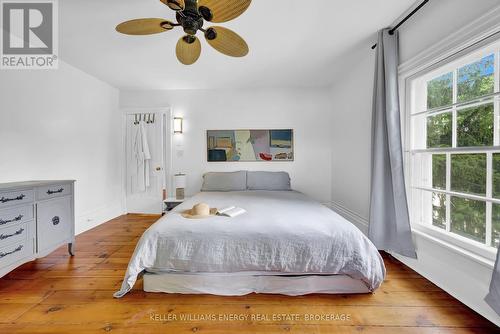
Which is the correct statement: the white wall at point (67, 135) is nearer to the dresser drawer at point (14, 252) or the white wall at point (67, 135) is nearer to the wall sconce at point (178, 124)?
the dresser drawer at point (14, 252)

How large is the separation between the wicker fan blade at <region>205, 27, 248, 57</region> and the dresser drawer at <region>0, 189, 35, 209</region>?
6.66 ft

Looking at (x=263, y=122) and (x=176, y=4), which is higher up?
(x=176, y=4)

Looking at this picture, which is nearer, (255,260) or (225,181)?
(255,260)

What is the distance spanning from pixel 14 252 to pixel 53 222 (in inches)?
15.3

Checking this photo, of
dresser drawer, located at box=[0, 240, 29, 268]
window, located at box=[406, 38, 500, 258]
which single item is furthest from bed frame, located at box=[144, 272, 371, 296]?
dresser drawer, located at box=[0, 240, 29, 268]

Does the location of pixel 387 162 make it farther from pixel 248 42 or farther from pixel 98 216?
pixel 98 216

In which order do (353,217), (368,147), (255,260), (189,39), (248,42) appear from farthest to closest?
(353,217), (368,147), (248,42), (189,39), (255,260)

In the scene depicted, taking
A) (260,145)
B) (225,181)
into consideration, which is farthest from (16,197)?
(260,145)

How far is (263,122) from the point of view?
384cm

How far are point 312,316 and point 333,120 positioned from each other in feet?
10.2

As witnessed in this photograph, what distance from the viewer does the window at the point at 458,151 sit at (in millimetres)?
1440

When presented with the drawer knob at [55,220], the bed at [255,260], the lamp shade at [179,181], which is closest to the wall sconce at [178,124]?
the lamp shade at [179,181]

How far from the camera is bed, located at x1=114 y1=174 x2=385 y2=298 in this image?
159 centimetres
